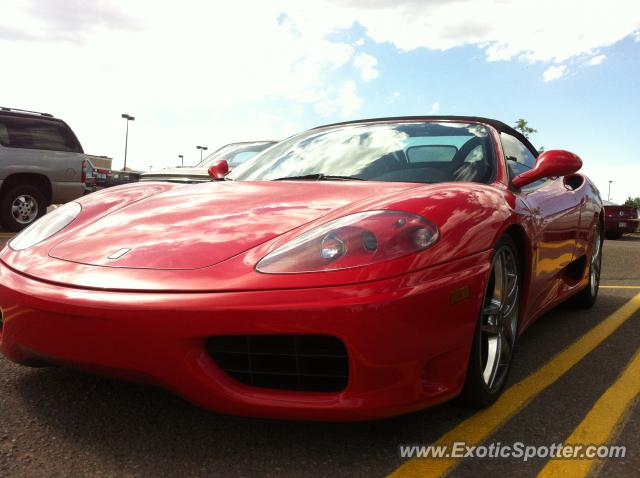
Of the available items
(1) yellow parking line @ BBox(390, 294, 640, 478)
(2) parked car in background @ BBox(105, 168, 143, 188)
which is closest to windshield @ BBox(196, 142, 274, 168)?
(2) parked car in background @ BBox(105, 168, 143, 188)

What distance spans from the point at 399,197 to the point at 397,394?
703mm

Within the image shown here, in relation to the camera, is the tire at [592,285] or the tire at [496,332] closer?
the tire at [496,332]

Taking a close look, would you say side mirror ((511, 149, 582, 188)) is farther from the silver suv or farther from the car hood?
the silver suv

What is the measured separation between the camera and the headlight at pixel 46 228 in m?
2.40

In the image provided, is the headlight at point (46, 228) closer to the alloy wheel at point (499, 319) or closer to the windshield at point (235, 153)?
the alloy wheel at point (499, 319)

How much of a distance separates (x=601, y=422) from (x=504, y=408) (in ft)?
1.08

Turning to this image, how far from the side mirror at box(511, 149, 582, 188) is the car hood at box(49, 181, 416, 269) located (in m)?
0.60

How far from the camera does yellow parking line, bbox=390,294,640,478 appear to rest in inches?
70.7

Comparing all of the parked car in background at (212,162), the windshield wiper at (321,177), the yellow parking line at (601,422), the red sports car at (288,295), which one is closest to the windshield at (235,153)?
the parked car in background at (212,162)

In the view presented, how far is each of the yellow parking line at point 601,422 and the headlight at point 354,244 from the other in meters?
0.76

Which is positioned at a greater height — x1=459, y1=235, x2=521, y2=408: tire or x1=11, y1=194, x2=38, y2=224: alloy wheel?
x1=459, y1=235, x2=521, y2=408: tire

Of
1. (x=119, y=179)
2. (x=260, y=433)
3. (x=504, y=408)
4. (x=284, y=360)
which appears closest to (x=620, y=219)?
(x=504, y=408)

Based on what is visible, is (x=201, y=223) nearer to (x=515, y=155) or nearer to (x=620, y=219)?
(x=515, y=155)

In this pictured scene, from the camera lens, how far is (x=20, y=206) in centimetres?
906
